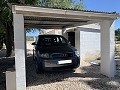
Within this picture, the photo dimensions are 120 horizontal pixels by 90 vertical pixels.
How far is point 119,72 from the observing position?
9008 millimetres

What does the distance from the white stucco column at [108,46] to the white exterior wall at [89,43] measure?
12.3 ft

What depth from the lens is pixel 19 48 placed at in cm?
620

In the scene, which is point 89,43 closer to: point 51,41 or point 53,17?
point 51,41

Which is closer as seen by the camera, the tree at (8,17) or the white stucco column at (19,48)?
the white stucco column at (19,48)

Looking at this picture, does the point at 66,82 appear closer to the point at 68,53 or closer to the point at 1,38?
the point at 68,53

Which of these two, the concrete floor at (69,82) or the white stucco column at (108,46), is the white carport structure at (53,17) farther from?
the concrete floor at (69,82)

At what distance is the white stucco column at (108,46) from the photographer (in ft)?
25.8

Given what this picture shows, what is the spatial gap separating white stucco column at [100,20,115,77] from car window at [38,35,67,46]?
7.40 feet

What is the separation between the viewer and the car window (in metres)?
9.46

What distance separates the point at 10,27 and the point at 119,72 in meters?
8.73

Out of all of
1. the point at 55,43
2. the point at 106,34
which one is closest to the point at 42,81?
the point at 55,43

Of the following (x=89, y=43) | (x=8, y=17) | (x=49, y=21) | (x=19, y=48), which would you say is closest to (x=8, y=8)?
(x=8, y=17)

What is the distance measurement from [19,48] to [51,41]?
12.1 ft

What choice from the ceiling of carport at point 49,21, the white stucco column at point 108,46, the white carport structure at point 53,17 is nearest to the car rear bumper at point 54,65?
the white carport structure at point 53,17
